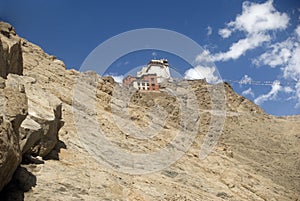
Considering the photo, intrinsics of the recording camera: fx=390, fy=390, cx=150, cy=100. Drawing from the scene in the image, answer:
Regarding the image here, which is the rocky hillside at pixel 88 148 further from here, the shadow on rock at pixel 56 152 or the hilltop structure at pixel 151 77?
the hilltop structure at pixel 151 77

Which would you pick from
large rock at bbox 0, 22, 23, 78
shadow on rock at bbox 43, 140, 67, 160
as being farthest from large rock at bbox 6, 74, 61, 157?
large rock at bbox 0, 22, 23, 78

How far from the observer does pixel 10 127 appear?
8.45 metres

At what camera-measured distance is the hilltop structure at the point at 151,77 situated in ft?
287

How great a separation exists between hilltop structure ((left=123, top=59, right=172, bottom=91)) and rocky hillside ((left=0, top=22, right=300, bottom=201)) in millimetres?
50622

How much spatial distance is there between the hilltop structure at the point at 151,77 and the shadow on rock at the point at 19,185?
73.3 meters

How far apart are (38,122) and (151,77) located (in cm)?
8288

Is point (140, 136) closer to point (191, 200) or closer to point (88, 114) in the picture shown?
point (88, 114)

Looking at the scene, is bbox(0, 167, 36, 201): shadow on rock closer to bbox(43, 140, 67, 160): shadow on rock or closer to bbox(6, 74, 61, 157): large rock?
bbox(6, 74, 61, 157): large rock

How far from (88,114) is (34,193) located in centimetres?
1098

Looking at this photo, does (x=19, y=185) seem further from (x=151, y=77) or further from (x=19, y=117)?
(x=151, y=77)

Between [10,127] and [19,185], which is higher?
[10,127]

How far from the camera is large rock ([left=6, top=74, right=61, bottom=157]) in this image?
403 inches

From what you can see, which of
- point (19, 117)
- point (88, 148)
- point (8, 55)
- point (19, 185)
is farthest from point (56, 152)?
point (19, 117)

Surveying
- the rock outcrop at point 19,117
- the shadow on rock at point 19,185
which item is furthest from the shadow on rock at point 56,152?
the shadow on rock at point 19,185
